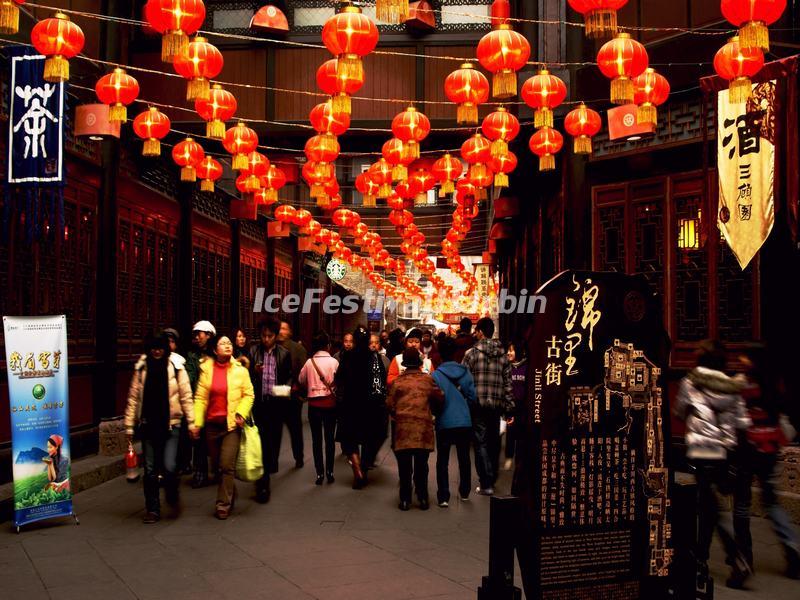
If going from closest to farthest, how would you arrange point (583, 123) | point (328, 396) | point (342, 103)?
point (342, 103)
point (328, 396)
point (583, 123)

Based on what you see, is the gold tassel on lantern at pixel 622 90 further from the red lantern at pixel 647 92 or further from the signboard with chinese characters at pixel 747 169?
the signboard with chinese characters at pixel 747 169

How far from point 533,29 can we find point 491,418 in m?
8.04

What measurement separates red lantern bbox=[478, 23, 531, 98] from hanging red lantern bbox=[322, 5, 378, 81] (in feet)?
4.34

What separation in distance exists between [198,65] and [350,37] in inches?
71.0

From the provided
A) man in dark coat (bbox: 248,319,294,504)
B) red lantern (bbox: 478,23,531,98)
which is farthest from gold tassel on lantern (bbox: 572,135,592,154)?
man in dark coat (bbox: 248,319,294,504)

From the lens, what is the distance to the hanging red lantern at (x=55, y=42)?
8156 millimetres

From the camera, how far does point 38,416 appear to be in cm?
823

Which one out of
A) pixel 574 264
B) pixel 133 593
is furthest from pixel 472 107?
pixel 133 593

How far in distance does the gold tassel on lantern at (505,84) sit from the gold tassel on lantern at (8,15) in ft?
15.3

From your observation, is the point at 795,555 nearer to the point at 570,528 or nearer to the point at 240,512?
the point at 570,528

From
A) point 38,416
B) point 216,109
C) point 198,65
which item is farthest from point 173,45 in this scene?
point 38,416

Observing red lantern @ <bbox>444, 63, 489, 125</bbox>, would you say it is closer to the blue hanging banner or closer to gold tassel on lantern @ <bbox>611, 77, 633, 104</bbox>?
gold tassel on lantern @ <bbox>611, 77, 633, 104</bbox>

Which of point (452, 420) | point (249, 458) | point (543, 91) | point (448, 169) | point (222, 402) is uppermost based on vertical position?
point (543, 91)

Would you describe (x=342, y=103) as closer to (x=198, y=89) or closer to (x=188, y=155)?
(x=198, y=89)
